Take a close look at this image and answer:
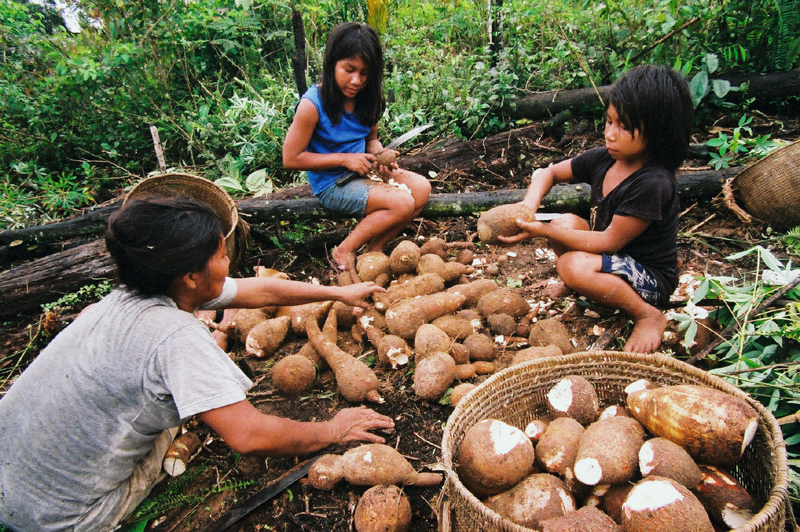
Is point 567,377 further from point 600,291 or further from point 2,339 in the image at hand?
point 2,339

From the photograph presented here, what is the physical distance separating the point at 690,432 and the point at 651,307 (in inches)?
38.4

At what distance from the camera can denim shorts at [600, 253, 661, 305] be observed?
2.29 meters

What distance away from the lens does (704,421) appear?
1.44 m

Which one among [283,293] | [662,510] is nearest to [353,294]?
[283,293]

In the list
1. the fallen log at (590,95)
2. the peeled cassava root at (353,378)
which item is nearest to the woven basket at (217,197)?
the peeled cassava root at (353,378)

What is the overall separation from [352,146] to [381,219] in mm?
610

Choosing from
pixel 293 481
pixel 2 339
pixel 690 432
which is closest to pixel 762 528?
pixel 690 432

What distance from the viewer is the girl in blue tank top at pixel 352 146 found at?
288cm

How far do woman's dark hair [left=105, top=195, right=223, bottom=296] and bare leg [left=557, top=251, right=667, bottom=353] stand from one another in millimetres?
1733

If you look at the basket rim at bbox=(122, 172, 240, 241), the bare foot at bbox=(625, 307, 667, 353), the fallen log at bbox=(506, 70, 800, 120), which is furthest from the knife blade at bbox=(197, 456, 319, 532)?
the fallen log at bbox=(506, 70, 800, 120)

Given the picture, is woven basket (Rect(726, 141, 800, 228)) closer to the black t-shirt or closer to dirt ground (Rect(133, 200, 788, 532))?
dirt ground (Rect(133, 200, 788, 532))

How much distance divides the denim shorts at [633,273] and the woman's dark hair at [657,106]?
54cm

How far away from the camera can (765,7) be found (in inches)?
157

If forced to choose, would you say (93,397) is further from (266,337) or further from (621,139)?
(621,139)
